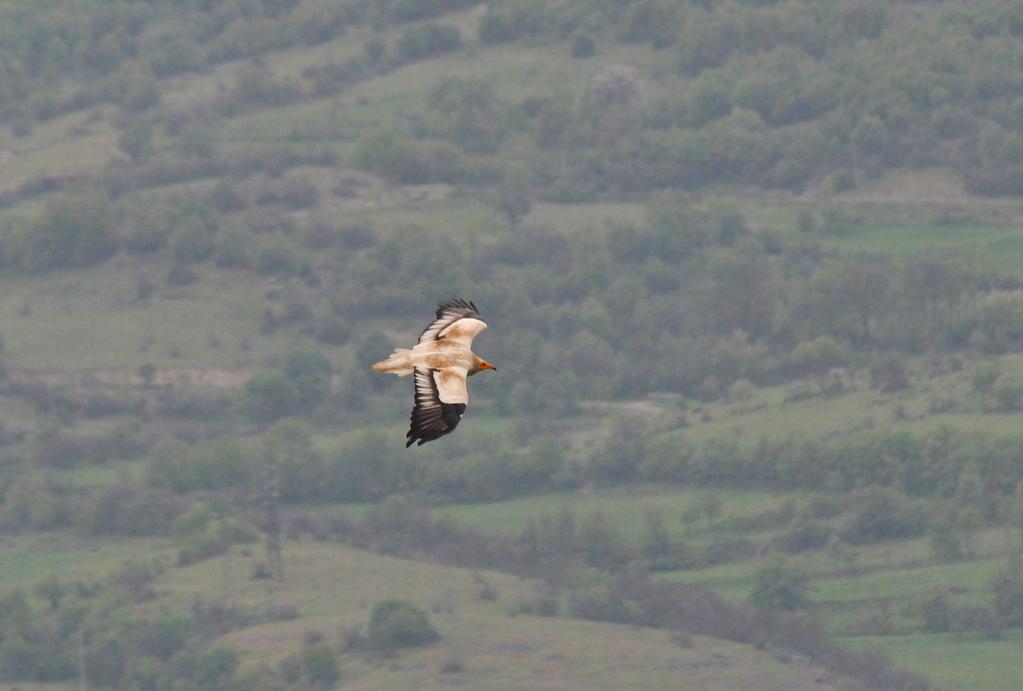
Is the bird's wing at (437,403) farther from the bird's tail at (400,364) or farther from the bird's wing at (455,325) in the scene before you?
the bird's wing at (455,325)

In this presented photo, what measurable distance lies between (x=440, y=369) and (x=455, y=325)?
53.3 inches

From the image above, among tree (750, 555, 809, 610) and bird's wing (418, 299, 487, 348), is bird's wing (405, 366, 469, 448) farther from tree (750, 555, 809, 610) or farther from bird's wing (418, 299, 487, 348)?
tree (750, 555, 809, 610)

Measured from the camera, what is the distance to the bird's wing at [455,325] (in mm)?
28516

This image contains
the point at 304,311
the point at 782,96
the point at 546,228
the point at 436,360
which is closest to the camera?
the point at 436,360

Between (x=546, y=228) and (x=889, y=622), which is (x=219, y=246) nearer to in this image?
(x=546, y=228)

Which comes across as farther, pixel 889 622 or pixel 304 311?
pixel 304 311

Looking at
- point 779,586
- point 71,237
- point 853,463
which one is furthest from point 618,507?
point 71,237

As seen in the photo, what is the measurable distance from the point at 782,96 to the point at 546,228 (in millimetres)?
20822

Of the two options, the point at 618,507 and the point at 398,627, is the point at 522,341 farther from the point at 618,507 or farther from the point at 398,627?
the point at 398,627

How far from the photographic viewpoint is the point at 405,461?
95.5m

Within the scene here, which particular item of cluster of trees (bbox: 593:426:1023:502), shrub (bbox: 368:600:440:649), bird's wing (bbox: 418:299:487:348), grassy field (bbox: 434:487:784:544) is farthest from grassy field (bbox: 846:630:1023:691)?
bird's wing (bbox: 418:299:487:348)

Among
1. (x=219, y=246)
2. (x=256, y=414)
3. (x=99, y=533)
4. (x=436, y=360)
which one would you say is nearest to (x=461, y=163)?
(x=219, y=246)

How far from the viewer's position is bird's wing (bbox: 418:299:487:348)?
28516mm

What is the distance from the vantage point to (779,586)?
76.2 m
